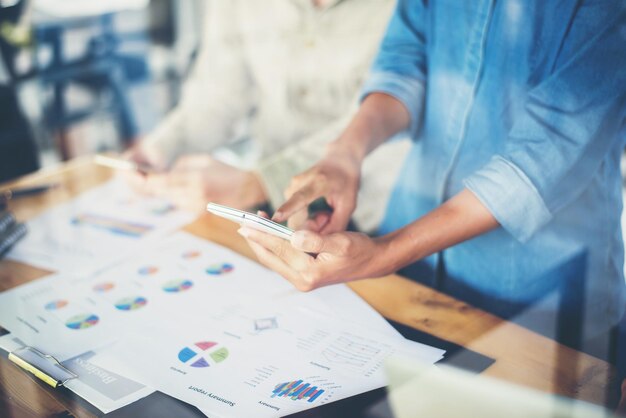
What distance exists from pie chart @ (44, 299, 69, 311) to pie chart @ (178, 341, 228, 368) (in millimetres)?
240

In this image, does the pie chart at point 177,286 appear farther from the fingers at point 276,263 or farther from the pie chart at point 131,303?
the fingers at point 276,263

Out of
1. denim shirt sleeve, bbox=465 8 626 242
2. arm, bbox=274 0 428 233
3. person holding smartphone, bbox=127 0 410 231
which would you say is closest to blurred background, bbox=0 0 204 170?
person holding smartphone, bbox=127 0 410 231

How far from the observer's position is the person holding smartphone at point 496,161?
2.34 feet

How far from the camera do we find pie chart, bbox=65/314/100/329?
753mm

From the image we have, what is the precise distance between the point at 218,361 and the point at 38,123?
1601 millimetres

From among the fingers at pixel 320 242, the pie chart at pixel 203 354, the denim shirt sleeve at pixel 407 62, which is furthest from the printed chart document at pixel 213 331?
the denim shirt sleeve at pixel 407 62

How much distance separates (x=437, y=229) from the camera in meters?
0.77

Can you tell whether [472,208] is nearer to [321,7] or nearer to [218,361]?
[218,361]

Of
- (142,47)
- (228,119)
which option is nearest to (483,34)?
(228,119)

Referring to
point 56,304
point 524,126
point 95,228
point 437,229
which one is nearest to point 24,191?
point 95,228

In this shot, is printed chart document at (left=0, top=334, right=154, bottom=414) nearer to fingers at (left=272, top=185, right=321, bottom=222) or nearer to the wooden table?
the wooden table

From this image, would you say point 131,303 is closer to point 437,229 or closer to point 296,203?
point 296,203

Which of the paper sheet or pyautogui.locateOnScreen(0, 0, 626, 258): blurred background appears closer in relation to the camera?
the paper sheet

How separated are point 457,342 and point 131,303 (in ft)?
1.57
